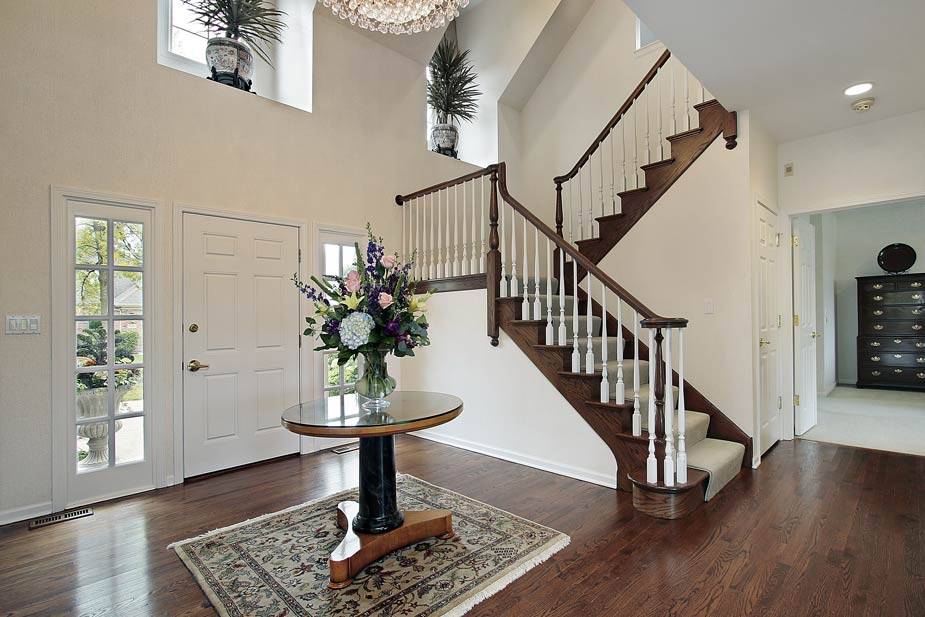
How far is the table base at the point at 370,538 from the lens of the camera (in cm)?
205

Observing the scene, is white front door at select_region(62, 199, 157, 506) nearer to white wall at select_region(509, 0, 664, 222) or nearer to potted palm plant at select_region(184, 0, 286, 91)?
potted palm plant at select_region(184, 0, 286, 91)

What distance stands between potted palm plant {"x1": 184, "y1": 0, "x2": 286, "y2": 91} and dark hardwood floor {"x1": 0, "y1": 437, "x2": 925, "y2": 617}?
3175mm

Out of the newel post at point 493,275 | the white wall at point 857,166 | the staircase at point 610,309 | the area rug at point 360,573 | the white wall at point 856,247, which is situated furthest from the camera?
the white wall at point 856,247

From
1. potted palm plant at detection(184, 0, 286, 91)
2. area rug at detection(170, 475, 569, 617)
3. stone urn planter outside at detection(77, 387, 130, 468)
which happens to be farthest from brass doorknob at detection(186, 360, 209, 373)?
potted palm plant at detection(184, 0, 286, 91)

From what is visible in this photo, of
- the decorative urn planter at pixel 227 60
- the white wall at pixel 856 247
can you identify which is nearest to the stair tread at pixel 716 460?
the decorative urn planter at pixel 227 60

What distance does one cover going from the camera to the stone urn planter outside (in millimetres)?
3066

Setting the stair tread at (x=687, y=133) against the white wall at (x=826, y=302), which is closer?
the stair tread at (x=687, y=133)

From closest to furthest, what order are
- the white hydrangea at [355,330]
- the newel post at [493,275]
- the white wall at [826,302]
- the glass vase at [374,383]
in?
the white hydrangea at [355,330]
the glass vase at [374,383]
the newel post at [493,275]
the white wall at [826,302]

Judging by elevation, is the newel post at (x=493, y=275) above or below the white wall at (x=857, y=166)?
below

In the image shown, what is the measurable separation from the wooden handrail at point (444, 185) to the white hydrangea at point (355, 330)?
2194mm

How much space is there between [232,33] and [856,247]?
8693mm

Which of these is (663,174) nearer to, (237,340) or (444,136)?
(444,136)

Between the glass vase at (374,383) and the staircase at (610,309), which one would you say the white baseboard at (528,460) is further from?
the glass vase at (374,383)

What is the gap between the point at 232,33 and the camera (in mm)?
3729
